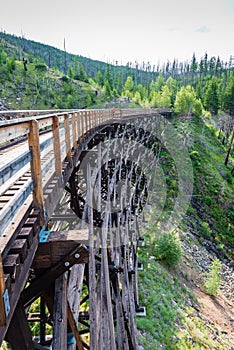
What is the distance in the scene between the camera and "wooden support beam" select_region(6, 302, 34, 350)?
1.94 m

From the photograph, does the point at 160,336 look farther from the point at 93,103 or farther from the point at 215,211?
the point at 93,103

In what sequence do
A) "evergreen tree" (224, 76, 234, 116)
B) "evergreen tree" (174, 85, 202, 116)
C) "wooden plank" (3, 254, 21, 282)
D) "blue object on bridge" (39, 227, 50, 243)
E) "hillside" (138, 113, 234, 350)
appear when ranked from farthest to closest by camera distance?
"evergreen tree" (224, 76, 234, 116) < "evergreen tree" (174, 85, 202, 116) < "hillside" (138, 113, 234, 350) < "blue object on bridge" (39, 227, 50, 243) < "wooden plank" (3, 254, 21, 282)

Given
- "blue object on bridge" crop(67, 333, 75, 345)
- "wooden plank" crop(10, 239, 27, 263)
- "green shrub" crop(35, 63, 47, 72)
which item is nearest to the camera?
"wooden plank" crop(10, 239, 27, 263)

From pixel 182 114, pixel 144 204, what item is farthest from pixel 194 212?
pixel 182 114

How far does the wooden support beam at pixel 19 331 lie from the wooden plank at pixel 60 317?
1.71 ft

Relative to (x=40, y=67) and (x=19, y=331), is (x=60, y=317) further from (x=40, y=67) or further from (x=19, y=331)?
(x=40, y=67)

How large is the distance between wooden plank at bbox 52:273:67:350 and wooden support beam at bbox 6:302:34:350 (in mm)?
522

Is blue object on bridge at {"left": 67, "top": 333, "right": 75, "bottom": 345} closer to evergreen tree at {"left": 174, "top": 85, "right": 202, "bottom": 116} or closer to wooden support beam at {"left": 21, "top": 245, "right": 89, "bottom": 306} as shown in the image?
wooden support beam at {"left": 21, "top": 245, "right": 89, "bottom": 306}

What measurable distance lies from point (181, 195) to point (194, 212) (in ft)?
5.62

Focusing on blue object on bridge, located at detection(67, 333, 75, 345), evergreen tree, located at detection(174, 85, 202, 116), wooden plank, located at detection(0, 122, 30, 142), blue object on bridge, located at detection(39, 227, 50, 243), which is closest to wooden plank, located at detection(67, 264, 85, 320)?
blue object on bridge, located at detection(67, 333, 75, 345)

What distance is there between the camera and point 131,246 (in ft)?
30.8

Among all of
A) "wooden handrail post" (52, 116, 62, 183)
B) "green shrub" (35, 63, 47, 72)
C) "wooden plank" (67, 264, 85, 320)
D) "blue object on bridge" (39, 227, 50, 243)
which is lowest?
"wooden plank" (67, 264, 85, 320)

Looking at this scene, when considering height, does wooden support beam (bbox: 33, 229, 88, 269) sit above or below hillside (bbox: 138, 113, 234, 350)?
above

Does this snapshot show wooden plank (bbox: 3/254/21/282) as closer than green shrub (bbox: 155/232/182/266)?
Yes
